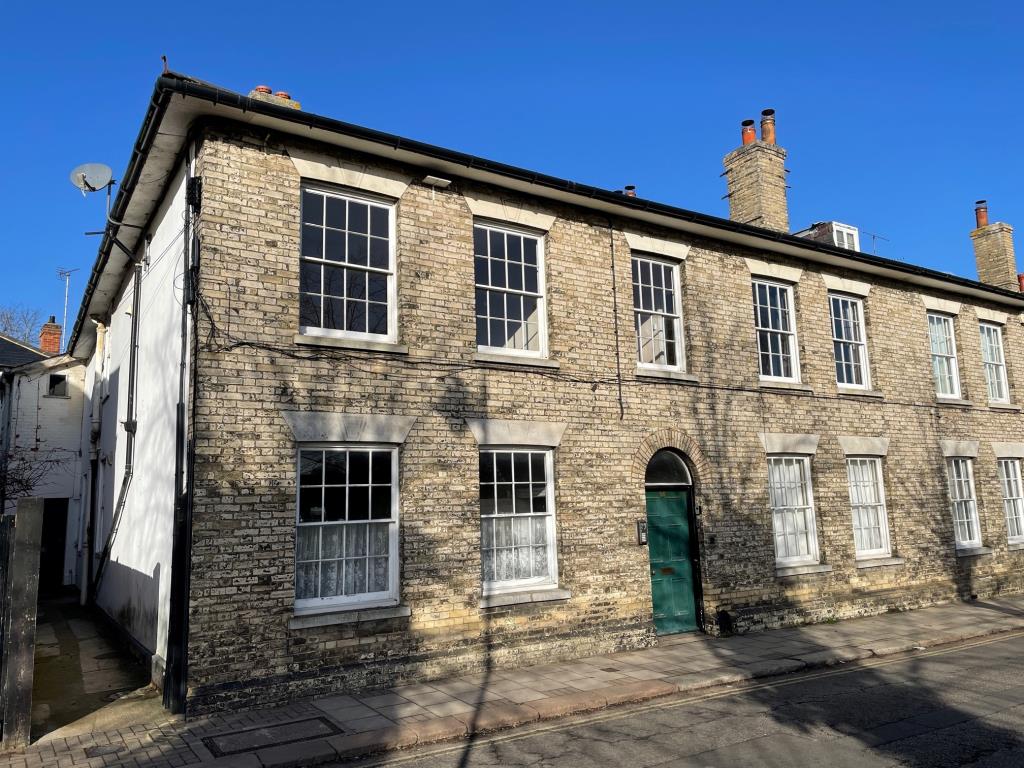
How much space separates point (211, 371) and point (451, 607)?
13.2ft

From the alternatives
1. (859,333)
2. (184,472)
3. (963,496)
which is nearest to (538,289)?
(184,472)

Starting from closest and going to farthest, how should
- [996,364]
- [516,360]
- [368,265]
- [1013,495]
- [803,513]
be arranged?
1. [368,265]
2. [516,360]
3. [803,513]
4. [1013,495]
5. [996,364]

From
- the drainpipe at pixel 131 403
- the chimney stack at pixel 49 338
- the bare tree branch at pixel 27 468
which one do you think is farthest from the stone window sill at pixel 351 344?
the chimney stack at pixel 49 338

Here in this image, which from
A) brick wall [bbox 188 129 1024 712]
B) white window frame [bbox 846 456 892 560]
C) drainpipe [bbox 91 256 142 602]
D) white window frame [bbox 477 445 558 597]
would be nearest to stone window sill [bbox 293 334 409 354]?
brick wall [bbox 188 129 1024 712]

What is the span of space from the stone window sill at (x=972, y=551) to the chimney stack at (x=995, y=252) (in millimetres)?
7686

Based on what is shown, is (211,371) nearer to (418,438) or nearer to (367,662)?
(418,438)

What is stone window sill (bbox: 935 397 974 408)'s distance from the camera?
51.0 ft

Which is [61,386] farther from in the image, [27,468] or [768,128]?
[768,128]

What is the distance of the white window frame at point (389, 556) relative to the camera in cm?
833

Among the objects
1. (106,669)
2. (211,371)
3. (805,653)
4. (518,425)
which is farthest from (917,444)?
(106,669)

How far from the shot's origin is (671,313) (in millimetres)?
12133

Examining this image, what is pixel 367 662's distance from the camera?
8352mm

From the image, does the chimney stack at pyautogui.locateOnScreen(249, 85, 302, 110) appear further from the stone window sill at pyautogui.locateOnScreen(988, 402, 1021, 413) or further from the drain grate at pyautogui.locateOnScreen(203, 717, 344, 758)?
the stone window sill at pyautogui.locateOnScreen(988, 402, 1021, 413)

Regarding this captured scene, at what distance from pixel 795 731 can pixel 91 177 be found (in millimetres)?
11881
